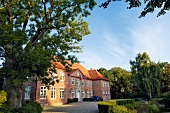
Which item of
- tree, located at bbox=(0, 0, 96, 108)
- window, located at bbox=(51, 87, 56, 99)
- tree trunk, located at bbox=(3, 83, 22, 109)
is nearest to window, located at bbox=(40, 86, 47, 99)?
window, located at bbox=(51, 87, 56, 99)

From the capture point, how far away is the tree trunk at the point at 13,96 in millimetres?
14049

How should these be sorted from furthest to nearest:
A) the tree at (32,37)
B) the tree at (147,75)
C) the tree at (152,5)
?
the tree at (147,75) → the tree at (32,37) → the tree at (152,5)

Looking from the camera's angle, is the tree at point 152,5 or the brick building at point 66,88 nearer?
the tree at point 152,5

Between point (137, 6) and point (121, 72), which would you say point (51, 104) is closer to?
point (137, 6)

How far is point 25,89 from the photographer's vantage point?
98.9 ft

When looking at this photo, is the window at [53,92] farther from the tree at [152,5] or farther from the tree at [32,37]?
the tree at [152,5]

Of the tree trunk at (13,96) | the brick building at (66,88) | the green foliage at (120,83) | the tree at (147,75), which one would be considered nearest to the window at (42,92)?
the brick building at (66,88)

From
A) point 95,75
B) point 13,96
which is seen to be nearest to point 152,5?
point 13,96

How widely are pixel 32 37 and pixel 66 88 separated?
20180 millimetres

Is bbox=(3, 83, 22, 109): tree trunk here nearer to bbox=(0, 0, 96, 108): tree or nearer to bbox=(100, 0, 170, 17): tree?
bbox=(0, 0, 96, 108): tree

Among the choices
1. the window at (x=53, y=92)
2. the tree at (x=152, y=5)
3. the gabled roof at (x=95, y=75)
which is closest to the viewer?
the tree at (x=152, y=5)

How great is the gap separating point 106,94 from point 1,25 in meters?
43.5

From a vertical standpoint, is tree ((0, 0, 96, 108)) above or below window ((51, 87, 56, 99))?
above

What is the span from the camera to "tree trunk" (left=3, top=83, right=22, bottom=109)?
1405 centimetres
